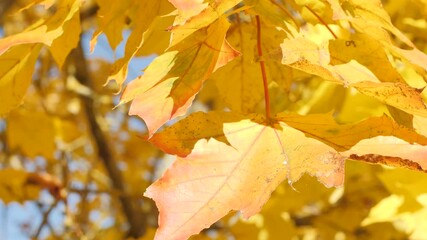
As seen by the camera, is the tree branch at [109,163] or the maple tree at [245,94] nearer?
the maple tree at [245,94]

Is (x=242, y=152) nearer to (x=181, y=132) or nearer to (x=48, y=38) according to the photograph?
(x=181, y=132)

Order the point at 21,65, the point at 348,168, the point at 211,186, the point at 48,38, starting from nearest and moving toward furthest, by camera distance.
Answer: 1. the point at 211,186
2. the point at 48,38
3. the point at 21,65
4. the point at 348,168

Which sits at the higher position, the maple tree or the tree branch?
the maple tree

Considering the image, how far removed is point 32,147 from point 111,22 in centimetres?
95

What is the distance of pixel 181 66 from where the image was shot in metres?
0.70

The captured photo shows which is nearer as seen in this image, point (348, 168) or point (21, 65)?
point (21, 65)

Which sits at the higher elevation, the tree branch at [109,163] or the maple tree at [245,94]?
the maple tree at [245,94]

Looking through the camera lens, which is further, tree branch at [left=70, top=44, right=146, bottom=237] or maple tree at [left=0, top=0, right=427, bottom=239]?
tree branch at [left=70, top=44, right=146, bottom=237]

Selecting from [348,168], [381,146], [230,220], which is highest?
[381,146]

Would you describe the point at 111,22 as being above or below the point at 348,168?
above

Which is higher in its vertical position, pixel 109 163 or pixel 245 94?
pixel 245 94

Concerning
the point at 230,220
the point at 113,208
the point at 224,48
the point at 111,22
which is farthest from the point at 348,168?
the point at 113,208

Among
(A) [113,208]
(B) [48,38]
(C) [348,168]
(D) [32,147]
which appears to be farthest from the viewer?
(A) [113,208]

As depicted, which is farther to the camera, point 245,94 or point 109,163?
point 109,163
